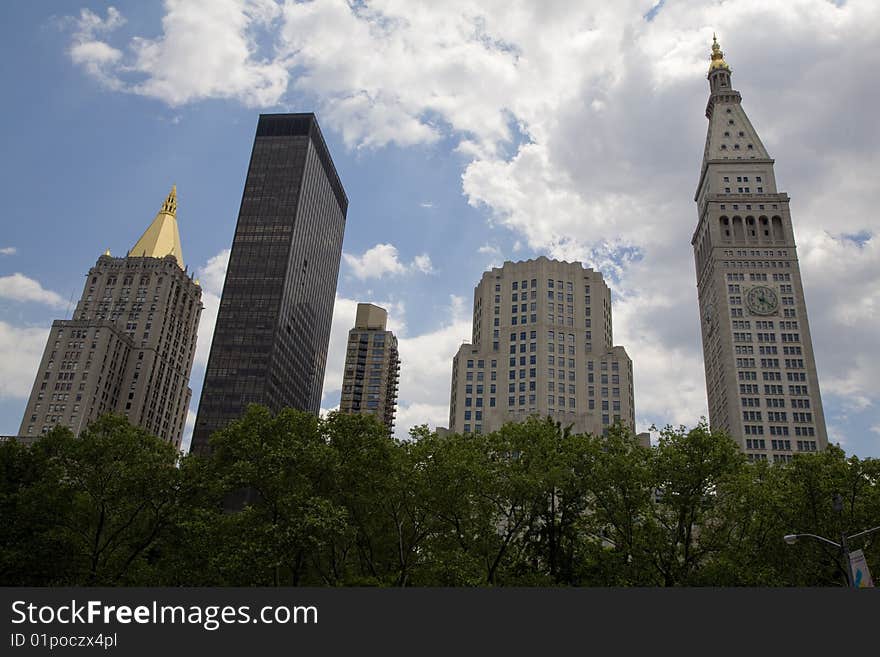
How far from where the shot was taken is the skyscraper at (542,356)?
11212 cm

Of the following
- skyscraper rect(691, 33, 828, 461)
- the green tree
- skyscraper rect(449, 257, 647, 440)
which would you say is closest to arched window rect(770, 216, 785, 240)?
skyscraper rect(691, 33, 828, 461)

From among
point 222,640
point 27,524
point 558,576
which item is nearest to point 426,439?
point 558,576

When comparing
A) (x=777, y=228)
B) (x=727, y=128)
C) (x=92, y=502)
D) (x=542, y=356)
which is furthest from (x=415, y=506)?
(x=727, y=128)

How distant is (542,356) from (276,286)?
59.9 m

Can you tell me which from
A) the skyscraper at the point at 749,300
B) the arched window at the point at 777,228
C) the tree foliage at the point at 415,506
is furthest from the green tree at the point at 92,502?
the arched window at the point at 777,228

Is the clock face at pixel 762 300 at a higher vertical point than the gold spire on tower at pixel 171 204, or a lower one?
lower

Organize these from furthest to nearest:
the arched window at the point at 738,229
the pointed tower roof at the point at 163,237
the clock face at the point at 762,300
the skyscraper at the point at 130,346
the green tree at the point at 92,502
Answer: the pointed tower roof at the point at 163,237
the skyscraper at the point at 130,346
the arched window at the point at 738,229
the clock face at the point at 762,300
the green tree at the point at 92,502

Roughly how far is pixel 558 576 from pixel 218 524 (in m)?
18.4

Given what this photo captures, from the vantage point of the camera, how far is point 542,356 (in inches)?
4508

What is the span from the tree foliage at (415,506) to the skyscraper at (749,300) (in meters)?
80.5

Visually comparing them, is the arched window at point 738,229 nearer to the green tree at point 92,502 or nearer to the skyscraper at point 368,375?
the skyscraper at point 368,375

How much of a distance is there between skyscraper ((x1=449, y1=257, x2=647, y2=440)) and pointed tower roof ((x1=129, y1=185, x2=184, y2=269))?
92.9m

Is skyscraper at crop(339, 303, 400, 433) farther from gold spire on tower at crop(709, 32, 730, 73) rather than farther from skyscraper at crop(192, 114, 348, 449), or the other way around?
gold spire on tower at crop(709, 32, 730, 73)

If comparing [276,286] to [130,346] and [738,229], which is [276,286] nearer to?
[130,346]
